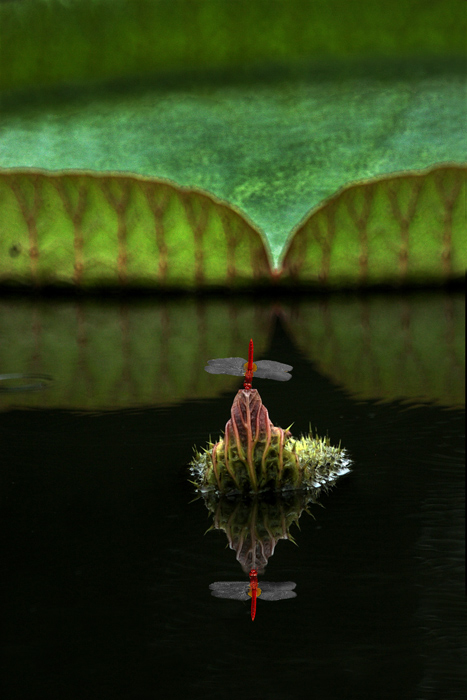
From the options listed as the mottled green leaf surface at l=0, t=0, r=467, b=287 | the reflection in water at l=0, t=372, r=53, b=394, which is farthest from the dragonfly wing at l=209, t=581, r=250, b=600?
the mottled green leaf surface at l=0, t=0, r=467, b=287

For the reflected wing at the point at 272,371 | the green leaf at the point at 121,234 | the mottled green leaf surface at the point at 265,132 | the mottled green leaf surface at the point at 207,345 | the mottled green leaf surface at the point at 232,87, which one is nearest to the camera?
the reflected wing at the point at 272,371

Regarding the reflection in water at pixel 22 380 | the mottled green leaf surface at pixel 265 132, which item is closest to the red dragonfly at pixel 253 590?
the reflection in water at pixel 22 380

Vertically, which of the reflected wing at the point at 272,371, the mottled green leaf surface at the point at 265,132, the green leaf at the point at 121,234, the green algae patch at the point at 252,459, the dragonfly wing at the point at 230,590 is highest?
the mottled green leaf surface at the point at 265,132

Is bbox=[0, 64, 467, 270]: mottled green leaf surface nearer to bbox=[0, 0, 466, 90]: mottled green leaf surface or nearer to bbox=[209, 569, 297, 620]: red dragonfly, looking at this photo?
bbox=[0, 0, 466, 90]: mottled green leaf surface

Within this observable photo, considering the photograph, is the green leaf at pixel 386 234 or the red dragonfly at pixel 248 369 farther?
the green leaf at pixel 386 234

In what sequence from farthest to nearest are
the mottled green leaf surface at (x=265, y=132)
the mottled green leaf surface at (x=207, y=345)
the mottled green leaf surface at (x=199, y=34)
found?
the mottled green leaf surface at (x=199, y=34)
the mottled green leaf surface at (x=265, y=132)
the mottled green leaf surface at (x=207, y=345)

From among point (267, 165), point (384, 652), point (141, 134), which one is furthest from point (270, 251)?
point (384, 652)

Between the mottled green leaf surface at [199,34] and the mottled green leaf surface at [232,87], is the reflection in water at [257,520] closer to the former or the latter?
the mottled green leaf surface at [232,87]
